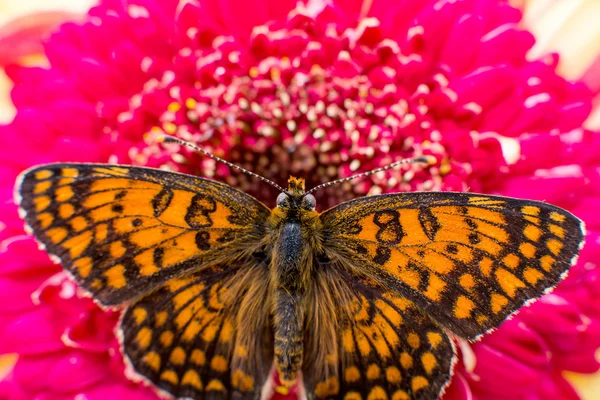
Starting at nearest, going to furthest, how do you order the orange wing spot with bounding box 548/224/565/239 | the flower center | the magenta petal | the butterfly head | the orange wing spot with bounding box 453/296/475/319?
the orange wing spot with bounding box 548/224/565/239 < the orange wing spot with bounding box 453/296/475/319 < the butterfly head < the magenta petal < the flower center

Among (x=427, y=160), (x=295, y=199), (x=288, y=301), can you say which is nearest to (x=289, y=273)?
(x=288, y=301)

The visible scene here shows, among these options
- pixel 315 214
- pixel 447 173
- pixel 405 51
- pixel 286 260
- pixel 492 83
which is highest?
pixel 405 51

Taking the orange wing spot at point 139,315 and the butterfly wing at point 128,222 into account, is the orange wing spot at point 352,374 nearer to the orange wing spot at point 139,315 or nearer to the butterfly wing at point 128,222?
the butterfly wing at point 128,222

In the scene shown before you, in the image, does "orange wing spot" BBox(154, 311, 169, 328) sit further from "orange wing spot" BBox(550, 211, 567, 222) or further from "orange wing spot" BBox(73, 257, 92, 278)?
"orange wing spot" BBox(550, 211, 567, 222)

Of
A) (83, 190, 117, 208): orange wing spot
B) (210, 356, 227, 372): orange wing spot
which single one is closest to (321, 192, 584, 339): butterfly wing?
(210, 356, 227, 372): orange wing spot

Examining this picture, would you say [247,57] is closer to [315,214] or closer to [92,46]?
[92,46]

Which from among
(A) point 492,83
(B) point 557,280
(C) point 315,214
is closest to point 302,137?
(C) point 315,214

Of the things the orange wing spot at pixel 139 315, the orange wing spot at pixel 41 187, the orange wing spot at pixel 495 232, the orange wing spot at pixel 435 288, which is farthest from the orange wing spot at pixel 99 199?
the orange wing spot at pixel 495 232
